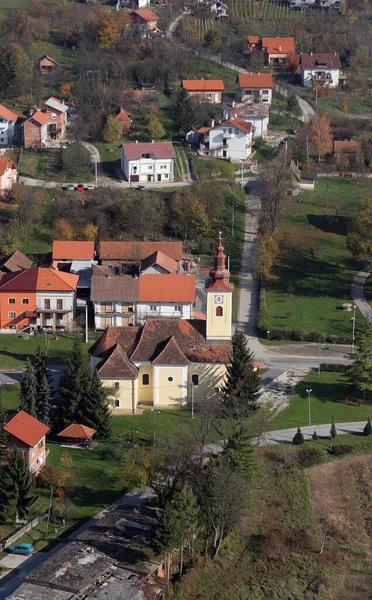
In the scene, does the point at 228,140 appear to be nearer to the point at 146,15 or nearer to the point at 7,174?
the point at 7,174

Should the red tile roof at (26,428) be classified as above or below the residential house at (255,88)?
above

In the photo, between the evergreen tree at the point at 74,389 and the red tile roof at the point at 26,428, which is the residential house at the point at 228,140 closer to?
the evergreen tree at the point at 74,389

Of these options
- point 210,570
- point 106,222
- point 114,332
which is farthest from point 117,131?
point 210,570

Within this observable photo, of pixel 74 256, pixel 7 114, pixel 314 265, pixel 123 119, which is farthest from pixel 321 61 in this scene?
pixel 74 256

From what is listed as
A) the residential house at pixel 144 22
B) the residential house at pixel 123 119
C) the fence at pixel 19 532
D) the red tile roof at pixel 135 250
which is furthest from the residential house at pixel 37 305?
the residential house at pixel 144 22

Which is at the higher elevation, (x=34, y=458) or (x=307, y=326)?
(x=34, y=458)

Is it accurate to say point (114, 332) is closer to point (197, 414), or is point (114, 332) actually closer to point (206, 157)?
point (197, 414)

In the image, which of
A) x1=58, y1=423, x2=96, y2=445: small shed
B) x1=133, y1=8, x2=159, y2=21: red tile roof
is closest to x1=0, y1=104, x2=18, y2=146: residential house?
x1=133, y1=8, x2=159, y2=21: red tile roof
